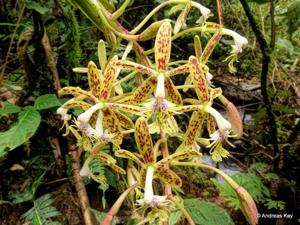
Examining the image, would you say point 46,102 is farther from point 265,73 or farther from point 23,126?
point 265,73

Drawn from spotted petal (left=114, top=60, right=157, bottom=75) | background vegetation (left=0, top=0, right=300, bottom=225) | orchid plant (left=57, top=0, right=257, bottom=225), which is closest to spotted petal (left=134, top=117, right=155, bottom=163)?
orchid plant (left=57, top=0, right=257, bottom=225)

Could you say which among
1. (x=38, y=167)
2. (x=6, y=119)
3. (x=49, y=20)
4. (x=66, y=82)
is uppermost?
(x=49, y=20)

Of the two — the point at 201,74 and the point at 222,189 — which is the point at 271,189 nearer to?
the point at 222,189

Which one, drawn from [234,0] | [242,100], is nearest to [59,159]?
[242,100]

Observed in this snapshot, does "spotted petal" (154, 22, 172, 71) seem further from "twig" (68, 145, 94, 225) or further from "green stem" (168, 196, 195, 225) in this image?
"twig" (68, 145, 94, 225)

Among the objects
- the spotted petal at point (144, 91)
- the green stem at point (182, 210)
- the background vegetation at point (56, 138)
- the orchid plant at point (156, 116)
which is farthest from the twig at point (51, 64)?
the green stem at point (182, 210)

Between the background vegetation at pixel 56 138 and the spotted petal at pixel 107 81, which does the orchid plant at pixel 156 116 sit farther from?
the background vegetation at pixel 56 138

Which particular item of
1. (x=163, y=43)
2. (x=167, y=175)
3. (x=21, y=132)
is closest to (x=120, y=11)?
(x=163, y=43)

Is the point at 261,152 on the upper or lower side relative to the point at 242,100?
lower
